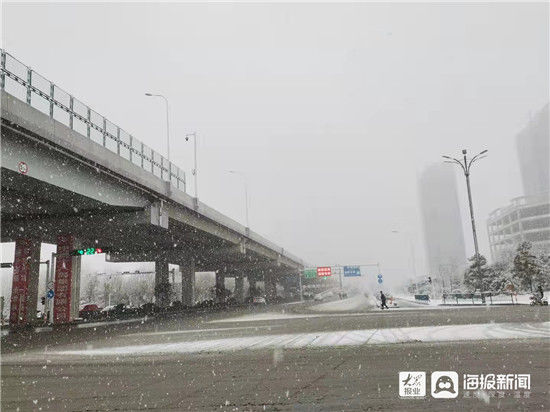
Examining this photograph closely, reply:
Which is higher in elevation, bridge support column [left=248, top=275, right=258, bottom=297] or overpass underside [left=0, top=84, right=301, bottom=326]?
overpass underside [left=0, top=84, right=301, bottom=326]

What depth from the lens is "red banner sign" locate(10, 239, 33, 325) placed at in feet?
125

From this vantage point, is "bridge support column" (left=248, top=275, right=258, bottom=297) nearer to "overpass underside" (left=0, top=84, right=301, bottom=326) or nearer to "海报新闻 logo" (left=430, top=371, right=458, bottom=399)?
"overpass underside" (left=0, top=84, right=301, bottom=326)

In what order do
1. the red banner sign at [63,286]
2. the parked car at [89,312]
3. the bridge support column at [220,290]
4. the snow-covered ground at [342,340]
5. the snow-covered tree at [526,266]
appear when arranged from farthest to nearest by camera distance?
the bridge support column at [220,290] → the parked car at [89,312] → the snow-covered tree at [526,266] → the red banner sign at [63,286] → the snow-covered ground at [342,340]

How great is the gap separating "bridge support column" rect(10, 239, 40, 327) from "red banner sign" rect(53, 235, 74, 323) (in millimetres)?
2140

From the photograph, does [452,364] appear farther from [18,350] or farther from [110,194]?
[110,194]

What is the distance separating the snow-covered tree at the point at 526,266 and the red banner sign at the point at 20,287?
4937 cm

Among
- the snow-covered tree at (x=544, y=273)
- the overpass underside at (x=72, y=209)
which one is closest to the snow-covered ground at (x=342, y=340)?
the overpass underside at (x=72, y=209)

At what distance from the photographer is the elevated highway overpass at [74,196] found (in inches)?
782

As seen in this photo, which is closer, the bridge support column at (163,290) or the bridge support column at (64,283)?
the bridge support column at (64,283)

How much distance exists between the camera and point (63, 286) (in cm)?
3888

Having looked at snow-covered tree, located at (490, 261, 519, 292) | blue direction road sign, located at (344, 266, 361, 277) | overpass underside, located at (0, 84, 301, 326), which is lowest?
snow-covered tree, located at (490, 261, 519, 292)

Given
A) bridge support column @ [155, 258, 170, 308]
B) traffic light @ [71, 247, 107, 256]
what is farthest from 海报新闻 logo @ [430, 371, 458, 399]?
bridge support column @ [155, 258, 170, 308]

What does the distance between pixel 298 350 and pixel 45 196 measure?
61.1 feet

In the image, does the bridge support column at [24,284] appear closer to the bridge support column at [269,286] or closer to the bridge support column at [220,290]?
the bridge support column at [220,290]
